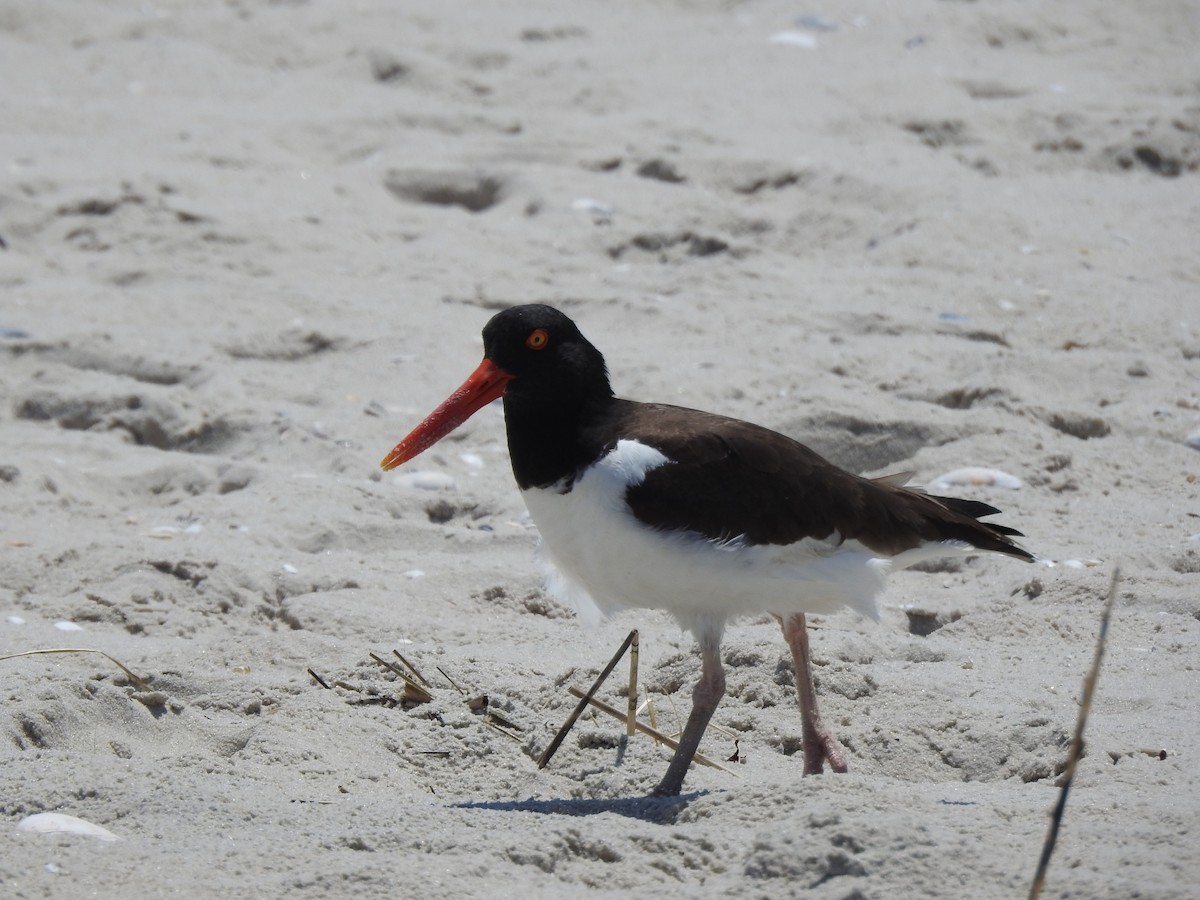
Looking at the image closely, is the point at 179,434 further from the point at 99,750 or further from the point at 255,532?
the point at 99,750

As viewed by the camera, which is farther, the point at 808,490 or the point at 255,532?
the point at 255,532

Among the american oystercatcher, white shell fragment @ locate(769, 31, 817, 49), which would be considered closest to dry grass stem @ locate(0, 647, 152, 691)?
the american oystercatcher

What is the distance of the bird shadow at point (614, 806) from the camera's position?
334 centimetres

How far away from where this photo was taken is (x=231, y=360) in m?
6.43

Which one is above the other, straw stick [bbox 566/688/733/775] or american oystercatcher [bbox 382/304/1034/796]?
american oystercatcher [bbox 382/304/1034/796]

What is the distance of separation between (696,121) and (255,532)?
4.55 meters

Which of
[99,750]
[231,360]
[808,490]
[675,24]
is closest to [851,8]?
[675,24]

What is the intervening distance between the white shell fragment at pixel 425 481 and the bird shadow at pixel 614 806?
6.96ft

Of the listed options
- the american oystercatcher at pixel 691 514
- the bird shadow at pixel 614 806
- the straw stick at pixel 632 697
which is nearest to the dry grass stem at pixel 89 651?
the bird shadow at pixel 614 806

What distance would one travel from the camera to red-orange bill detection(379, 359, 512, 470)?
13.6 feet

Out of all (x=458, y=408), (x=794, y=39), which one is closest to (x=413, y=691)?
(x=458, y=408)

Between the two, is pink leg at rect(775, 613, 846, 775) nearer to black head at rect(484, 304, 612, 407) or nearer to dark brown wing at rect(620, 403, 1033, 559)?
dark brown wing at rect(620, 403, 1033, 559)

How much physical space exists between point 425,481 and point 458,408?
1407mm

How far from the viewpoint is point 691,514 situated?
12.3 ft
